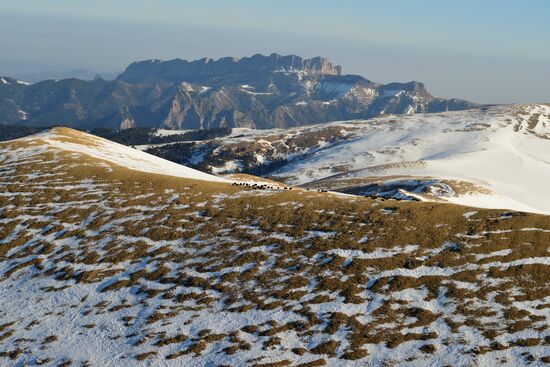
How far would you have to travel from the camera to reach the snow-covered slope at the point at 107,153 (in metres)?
86.0

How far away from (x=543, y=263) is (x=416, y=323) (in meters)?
12.1

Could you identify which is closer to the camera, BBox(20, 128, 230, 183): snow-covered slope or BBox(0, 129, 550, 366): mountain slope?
BBox(0, 129, 550, 366): mountain slope

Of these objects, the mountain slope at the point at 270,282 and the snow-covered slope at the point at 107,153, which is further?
the snow-covered slope at the point at 107,153

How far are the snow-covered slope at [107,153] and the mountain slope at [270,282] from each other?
2611 cm

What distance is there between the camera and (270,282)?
41156 millimetres

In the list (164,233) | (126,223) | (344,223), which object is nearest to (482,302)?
(344,223)

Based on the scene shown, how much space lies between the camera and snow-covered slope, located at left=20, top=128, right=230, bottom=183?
86.0 m

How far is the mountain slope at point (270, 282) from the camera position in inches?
1328

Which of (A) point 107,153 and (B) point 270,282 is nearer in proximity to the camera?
(B) point 270,282

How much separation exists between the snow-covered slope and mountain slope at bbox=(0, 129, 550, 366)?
26114 millimetres

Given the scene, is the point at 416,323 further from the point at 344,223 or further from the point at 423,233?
the point at 344,223

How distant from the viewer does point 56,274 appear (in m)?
46.8

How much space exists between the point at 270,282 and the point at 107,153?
211 feet

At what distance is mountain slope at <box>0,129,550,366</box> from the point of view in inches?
1328
